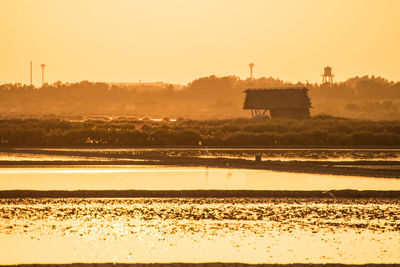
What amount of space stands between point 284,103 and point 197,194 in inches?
1904

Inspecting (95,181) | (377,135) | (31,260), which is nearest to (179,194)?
(95,181)

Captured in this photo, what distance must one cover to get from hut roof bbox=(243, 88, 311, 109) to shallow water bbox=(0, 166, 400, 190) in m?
41.5

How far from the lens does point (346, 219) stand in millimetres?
12461

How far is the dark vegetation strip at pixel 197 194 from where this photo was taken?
49.6 feet

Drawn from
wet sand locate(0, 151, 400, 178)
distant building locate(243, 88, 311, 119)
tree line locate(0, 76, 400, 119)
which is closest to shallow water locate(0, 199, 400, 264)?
wet sand locate(0, 151, 400, 178)

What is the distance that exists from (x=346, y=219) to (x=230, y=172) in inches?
344

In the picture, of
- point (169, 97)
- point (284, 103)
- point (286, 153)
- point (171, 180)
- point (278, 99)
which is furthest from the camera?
point (169, 97)

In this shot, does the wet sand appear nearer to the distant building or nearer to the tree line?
the distant building

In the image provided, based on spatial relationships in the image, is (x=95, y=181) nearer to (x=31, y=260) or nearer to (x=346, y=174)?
(x=346, y=174)

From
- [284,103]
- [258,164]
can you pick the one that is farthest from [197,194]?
[284,103]

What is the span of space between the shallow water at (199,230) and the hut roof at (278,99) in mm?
48301

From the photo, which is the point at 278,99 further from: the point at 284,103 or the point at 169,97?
the point at 169,97

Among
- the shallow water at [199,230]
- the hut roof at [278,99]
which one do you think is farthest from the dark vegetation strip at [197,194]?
the hut roof at [278,99]

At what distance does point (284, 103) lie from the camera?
6278 centimetres
